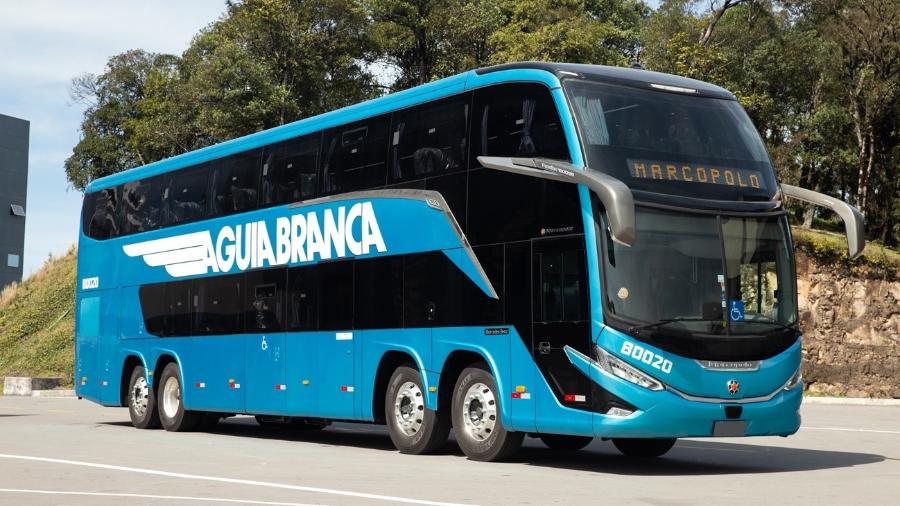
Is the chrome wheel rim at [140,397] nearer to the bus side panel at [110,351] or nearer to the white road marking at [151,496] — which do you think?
the bus side panel at [110,351]

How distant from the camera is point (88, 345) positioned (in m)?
26.8

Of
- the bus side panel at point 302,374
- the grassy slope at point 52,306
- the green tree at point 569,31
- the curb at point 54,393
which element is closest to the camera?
the bus side panel at point 302,374

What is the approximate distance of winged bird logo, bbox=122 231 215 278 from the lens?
2269 cm

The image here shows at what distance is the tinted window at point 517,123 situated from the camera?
15188 mm

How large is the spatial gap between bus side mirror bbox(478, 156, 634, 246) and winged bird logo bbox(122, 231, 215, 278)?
8.65 m

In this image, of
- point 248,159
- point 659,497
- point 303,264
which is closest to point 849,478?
point 659,497

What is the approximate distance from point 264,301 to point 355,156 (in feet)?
11.5

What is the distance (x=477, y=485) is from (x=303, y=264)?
7699 millimetres

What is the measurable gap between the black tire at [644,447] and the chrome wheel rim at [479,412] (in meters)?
2.24

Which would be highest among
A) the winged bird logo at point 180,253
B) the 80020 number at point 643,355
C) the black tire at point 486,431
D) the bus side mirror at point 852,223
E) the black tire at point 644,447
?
the winged bird logo at point 180,253

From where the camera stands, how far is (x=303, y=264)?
1991 centimetres

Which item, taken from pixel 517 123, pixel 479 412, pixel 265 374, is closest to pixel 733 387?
pixel 479 412

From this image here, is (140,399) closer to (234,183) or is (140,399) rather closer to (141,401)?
(141,401)

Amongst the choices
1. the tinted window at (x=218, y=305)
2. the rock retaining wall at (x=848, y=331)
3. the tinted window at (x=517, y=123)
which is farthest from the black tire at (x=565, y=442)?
the rock retaining wall at (x=848, y=331)
